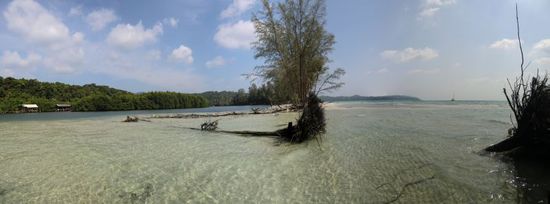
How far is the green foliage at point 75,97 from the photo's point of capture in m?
91.9

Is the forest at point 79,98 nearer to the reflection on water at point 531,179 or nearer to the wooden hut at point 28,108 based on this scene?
the wooden hut at point 28,108

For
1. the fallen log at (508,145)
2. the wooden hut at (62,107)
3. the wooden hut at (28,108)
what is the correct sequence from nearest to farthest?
the fallen log at (508,145)
the wooden hut at (28,108)
the wooden hut at (62,107)

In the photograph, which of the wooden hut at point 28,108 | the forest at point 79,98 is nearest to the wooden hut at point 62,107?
the forest at point 79,98

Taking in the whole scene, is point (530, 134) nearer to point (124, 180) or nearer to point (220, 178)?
point (220, 178)

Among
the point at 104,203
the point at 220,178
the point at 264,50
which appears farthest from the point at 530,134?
the point at 264,50

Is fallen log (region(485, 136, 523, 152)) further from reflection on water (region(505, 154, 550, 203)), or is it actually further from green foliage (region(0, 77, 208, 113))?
green foliage (region(0, 77, 208, 113))

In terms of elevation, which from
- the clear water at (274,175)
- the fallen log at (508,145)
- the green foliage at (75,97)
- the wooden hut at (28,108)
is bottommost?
the clear water at (274,175)

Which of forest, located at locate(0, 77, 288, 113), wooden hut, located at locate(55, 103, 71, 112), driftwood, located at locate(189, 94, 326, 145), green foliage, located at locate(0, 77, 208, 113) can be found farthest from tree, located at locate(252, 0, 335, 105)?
wooden hut, located at locate(55, 103, 71, 112)

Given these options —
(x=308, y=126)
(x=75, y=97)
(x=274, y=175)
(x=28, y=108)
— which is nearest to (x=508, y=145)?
(x=308, y=126)

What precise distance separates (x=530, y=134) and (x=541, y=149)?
434mm

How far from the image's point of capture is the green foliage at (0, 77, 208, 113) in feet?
302

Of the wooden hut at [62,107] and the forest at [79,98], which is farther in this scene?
the wooden hut at [62,107]

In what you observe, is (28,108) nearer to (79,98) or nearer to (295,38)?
(79,98)

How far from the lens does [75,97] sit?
11481 centimetres
